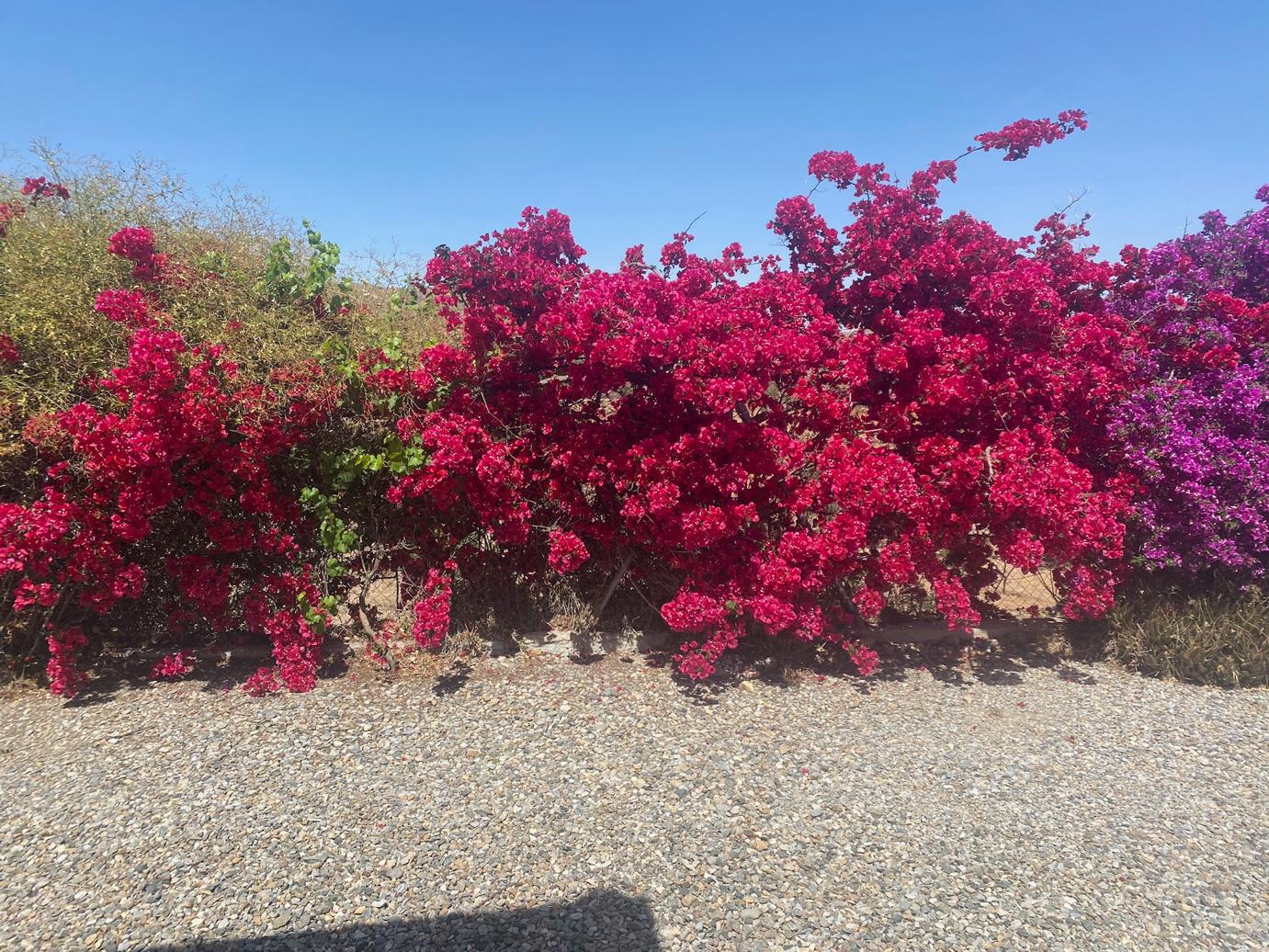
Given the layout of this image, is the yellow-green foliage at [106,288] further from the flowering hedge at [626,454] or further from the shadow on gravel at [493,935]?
the shadow on gravel at [493,935]

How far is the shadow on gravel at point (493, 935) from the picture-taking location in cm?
220

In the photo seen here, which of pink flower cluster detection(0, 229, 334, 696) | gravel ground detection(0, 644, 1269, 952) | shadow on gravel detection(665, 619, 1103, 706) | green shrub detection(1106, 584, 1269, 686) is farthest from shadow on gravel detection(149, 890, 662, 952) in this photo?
green shrub detection(1106, 584, 1269, 686)

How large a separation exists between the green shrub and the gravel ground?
0.27 meters

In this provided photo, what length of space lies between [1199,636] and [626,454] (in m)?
4.11

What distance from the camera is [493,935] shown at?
2.26m

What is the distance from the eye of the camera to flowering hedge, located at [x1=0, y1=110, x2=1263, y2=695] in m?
3.76

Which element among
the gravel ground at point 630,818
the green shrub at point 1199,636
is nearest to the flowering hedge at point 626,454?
the green shrub at point 1199,636

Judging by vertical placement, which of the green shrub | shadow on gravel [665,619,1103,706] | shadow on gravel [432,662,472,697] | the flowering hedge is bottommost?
shadow on gravel [432,662,472,697]

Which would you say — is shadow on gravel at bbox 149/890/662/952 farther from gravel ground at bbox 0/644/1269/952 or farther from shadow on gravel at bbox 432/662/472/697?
shadow on gravel at bbox 432/662/472/697

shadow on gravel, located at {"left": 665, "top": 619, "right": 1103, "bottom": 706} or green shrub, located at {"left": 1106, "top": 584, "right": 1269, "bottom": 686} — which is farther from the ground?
green shrub, located at {"left": 1106, "top": 584, "right": 1269, "bottom": 686}

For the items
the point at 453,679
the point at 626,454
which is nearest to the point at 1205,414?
the point at 626,454

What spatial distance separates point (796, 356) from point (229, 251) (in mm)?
5197

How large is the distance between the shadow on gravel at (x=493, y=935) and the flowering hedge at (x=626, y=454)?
6.21 ft

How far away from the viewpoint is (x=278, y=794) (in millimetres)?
3012
